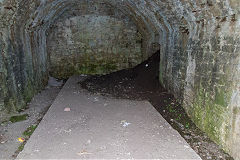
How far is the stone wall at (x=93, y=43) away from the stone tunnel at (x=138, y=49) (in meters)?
0.05

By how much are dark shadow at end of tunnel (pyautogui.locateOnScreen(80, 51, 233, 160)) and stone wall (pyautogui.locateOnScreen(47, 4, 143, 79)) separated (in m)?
0.97

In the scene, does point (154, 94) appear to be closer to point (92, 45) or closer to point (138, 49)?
point (138, 49)

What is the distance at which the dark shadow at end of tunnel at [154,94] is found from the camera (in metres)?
4.14

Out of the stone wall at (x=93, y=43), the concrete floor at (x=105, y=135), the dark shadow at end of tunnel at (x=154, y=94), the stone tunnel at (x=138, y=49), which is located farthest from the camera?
the stone wall at (x=93, y=43)

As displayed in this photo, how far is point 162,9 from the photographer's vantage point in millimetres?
5578

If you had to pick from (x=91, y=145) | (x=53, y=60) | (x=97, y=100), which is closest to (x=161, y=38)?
(x=97, y=100)

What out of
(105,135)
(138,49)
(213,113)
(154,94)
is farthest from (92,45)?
(213,113)

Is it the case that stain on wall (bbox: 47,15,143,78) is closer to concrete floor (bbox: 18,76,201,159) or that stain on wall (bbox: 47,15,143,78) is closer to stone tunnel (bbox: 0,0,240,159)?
stone tunnel (bbox: 0,0,240,159)

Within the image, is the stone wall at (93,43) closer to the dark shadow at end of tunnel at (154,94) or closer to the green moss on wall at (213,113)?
the dark shadow at end of tunnel at (154,94)

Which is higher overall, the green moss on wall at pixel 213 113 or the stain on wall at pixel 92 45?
the stain on wall at pixel 92 45

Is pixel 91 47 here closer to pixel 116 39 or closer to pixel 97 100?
pixel 116 39

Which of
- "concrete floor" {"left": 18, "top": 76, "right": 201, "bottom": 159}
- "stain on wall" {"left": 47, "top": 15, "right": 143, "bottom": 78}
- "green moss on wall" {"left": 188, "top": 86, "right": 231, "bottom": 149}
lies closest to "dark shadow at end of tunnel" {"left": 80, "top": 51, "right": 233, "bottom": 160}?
"green moss on wall" {"left": 188, "top": 86, "right": 231, "bottom": 149}

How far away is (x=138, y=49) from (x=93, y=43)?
2348 mm

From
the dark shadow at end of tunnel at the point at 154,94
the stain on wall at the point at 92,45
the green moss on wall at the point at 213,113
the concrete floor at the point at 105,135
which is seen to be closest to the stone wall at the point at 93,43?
the stain on wall at the point at 92,45
